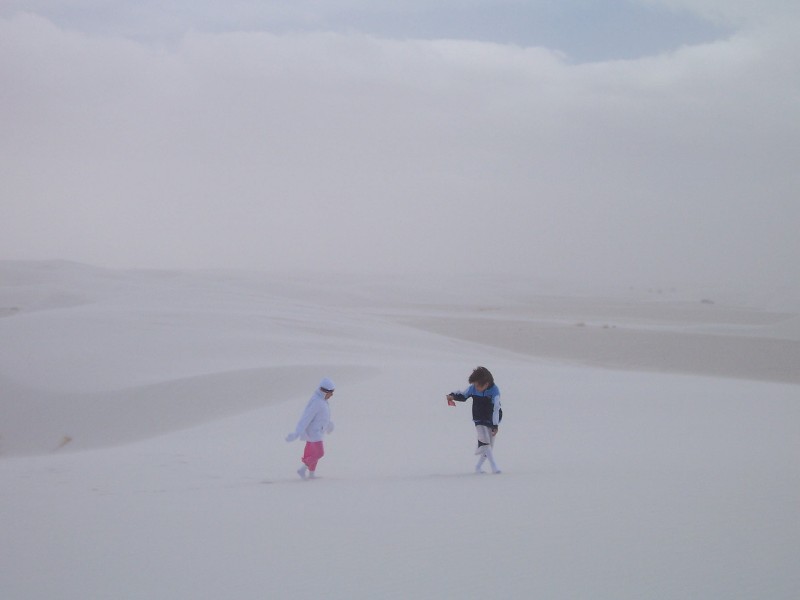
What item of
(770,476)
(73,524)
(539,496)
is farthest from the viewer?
(770,476)

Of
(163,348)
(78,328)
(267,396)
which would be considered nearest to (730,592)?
(267,396)

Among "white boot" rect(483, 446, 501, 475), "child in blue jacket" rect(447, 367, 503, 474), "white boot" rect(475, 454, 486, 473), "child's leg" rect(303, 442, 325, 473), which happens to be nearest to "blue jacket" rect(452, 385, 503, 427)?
"child in blue jacket" rect(447, 367, 503, 474)

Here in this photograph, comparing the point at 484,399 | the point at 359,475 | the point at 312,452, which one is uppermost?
the point at 484,399

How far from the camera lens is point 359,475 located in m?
8.77

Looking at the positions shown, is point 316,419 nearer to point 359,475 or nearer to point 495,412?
point 359,475

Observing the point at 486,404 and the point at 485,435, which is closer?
the point at 486,404

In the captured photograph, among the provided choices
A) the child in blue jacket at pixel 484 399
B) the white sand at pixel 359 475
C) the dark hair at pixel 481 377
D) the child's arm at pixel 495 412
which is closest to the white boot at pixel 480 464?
the white sand at pixel 359 475

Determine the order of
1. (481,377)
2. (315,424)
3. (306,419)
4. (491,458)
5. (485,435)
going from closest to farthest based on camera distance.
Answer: (481,377) → (485,435) → (491,458) → (306,419) → (315,424)

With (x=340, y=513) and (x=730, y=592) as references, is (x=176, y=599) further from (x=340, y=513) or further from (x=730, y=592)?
(x=730, y=592)

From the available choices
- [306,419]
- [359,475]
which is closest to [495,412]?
[359,475]

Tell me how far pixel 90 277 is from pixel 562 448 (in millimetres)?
43886

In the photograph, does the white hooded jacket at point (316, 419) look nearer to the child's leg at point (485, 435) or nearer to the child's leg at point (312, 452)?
the child's leg at point (312, 452)

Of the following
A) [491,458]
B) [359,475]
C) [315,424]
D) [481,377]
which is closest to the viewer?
[481,377]

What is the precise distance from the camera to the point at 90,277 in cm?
4922
